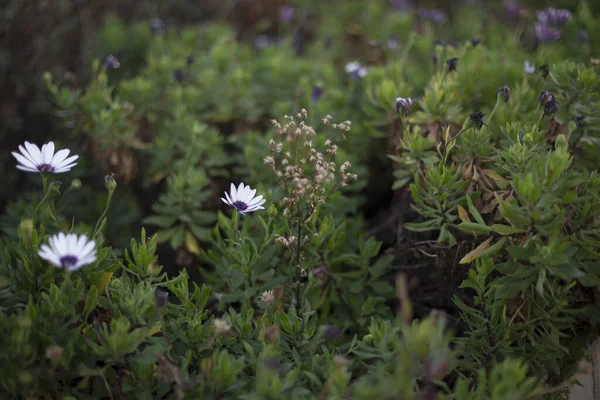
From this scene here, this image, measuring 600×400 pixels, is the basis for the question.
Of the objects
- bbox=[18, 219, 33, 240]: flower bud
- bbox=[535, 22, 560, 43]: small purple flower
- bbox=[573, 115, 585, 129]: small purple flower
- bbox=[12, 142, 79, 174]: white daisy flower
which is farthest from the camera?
bbox=[535, 22, 560, 43]: small purple flower

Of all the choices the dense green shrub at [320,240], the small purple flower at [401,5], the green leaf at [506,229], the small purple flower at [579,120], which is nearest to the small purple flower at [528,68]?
the dense green shrub at [320,240]

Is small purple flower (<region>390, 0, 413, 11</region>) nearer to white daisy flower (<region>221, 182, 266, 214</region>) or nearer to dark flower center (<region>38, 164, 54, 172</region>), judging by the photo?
white daisy flower (<region>221, 182, 266, 214</region>)

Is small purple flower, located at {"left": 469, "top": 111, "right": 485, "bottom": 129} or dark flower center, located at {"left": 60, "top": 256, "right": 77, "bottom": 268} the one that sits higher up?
dark flower center, located at {"left": 60, "top": 256, "right": 77, "bottom": 268}

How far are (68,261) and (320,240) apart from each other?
0.94 metres

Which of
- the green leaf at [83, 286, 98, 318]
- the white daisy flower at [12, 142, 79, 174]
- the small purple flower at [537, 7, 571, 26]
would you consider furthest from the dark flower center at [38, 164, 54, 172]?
the small purple flower at [537, 7, 571, 26]

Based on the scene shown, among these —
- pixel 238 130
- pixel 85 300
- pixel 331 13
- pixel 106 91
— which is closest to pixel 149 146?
pixel 106 91

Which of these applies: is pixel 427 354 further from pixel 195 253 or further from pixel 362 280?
pixel 195 253

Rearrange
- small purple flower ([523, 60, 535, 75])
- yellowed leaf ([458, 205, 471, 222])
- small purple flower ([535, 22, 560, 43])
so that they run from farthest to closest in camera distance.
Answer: small purple flower ([535, 22, 560, 43]) < small purple flower ([523, 60, 535, 75]) < yellowed leaf ([458, 205, 471, 222])

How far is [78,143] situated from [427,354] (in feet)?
8.03

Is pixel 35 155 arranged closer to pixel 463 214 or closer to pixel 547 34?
pixel 463 214

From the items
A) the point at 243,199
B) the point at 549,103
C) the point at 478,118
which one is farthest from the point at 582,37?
the point at 243,199

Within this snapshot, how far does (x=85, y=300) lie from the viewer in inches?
69.7

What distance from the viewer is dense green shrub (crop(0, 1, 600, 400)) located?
1625 millimetres

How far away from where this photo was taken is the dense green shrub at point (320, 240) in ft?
5.33
